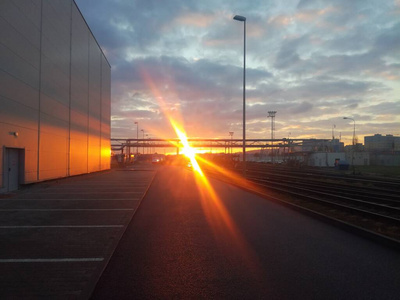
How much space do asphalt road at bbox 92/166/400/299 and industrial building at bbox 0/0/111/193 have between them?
9.89 metres

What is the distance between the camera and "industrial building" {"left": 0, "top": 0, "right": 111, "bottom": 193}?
15992 mm

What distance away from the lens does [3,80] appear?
15.4m

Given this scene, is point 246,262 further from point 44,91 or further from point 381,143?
point 381,143

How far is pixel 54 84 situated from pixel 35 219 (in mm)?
13584

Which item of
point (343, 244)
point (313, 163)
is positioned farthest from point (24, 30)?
point (313, 163)

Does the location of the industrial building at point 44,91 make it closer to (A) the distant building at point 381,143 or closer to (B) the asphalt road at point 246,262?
(B) the asphalt road at point 246,262

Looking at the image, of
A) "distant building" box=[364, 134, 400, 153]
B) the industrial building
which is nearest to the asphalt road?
the industrial building

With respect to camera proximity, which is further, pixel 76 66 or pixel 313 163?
pixel 313 163

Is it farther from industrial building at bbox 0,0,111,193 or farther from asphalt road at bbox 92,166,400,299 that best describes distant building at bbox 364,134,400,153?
asphalt road at bbox 92,166,400,299

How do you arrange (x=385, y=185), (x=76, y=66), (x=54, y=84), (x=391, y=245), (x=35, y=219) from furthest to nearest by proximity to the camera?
(x=76, y=66), (x=385, y=185), (x=54, y=84), (x=35, y=219), (x=391, y=245)

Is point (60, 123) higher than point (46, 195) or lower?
higher

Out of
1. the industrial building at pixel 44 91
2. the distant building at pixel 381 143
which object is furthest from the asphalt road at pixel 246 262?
the distant building at pixel 381 143

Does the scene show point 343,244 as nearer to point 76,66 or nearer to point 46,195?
point 46,195

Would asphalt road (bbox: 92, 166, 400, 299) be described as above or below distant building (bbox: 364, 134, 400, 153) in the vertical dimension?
below
